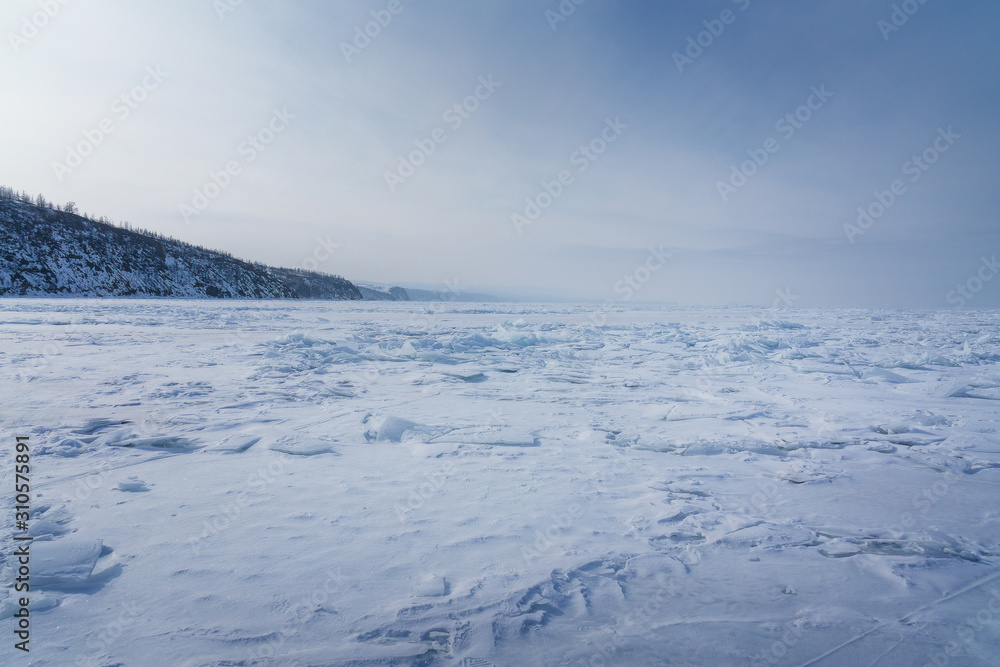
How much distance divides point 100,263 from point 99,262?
0.19 m

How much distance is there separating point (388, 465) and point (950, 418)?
5.42 m

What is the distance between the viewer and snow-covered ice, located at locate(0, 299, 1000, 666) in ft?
4.85

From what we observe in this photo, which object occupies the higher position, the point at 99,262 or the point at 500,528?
the point at 99,262

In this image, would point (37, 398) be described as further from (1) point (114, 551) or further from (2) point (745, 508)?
(2) point (745, 508)

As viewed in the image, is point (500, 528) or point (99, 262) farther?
point (99, 262)

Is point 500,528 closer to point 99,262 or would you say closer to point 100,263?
point 100,263

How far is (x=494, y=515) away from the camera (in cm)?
235

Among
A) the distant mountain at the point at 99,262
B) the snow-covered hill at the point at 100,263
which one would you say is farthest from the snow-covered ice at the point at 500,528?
the distant mountain at the point at 99,262

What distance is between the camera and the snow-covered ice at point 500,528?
4.85 feet

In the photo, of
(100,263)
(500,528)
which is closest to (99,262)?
(100,263)

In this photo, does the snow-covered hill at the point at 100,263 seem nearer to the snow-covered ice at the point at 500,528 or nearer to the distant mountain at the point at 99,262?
the distant mountain at the point at 99,262

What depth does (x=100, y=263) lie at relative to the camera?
138 ft

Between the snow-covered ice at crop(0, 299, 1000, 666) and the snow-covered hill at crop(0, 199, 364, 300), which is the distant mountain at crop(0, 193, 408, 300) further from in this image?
the snow-covered ice at crop(0, 299, 1000, 666)

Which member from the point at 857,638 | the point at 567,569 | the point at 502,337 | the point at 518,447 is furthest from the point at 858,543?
the point at 502,337
